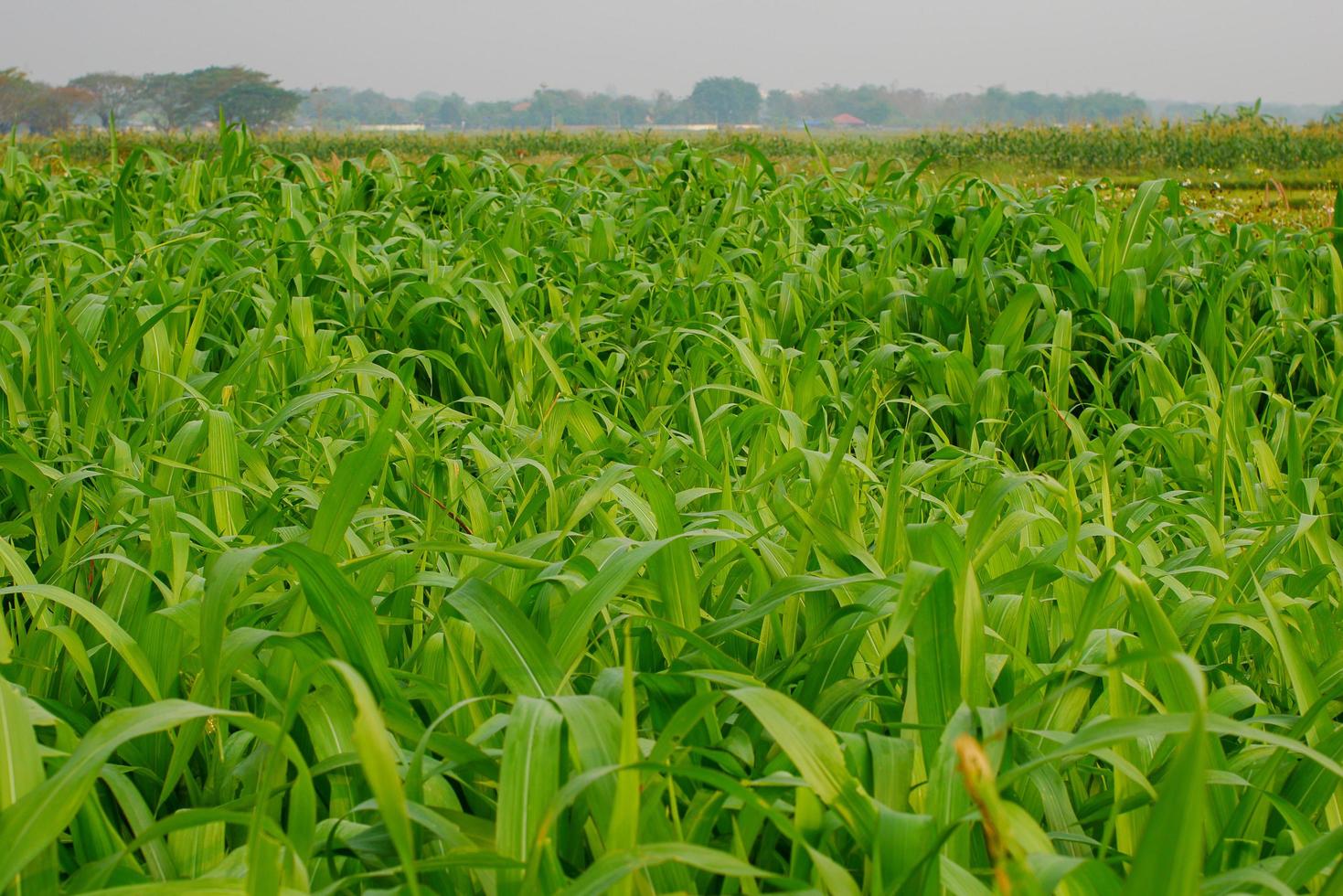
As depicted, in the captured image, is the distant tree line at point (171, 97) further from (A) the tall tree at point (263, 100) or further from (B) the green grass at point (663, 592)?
(B) the green grass at point (663, 592)

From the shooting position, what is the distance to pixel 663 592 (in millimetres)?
1111

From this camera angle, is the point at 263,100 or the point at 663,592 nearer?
the point at 663,592

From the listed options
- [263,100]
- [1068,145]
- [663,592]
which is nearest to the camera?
[663,592]

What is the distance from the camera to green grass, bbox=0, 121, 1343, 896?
2.46 feet

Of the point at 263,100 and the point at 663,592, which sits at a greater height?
the point at 263,100

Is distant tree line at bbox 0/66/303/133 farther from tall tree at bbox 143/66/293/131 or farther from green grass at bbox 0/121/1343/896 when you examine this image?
green grass at bbox 0/121/1343/896

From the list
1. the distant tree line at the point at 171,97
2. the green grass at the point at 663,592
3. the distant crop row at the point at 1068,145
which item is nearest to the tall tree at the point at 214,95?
the distant tree line at the point at 171,97

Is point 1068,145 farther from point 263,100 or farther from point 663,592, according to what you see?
point 263,100

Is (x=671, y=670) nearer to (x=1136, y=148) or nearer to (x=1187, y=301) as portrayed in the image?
(x=1187, y=301)

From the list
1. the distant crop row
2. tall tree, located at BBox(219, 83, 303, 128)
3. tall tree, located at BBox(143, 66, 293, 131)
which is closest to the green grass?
the distant crop row

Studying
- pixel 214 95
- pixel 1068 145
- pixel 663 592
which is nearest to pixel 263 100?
pixel 214 95

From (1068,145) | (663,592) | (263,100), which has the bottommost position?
(663,592)

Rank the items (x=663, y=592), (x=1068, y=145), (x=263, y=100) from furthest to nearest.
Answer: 1. (x=263, y=100)
2. (x=1068, y=145)
3. (x=663, y=592)

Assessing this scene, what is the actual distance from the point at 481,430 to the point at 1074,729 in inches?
49.2
